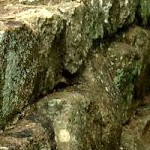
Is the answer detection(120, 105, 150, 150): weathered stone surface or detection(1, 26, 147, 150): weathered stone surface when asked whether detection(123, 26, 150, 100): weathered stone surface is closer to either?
detection(1, 26, 147, 150): weathered stone surface

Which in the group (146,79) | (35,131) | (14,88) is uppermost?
(14,88)

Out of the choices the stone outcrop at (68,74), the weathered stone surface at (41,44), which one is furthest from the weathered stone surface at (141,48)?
the weathered stone surface at (41,44)

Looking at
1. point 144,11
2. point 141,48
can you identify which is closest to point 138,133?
point 141,48

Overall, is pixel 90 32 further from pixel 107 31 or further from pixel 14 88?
pixel 14 88

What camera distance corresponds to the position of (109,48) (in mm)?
5230

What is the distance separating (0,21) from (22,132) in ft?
2.95

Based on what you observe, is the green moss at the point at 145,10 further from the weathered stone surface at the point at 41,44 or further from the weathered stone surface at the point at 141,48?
the weathered stone surface at the point at 41,44

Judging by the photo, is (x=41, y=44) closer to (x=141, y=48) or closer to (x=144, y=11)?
(x=141, y=48)

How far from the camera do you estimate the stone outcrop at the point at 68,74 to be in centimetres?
330

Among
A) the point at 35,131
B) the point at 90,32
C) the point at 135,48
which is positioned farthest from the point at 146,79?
the point at 35,131

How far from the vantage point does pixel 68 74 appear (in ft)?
14.0

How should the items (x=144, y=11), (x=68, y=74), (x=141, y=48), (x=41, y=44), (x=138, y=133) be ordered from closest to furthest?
(x=41, y=44)
(x=68, y=74)
(x=138, y=133)
(x=141, y=48)
(x=144, y=11)

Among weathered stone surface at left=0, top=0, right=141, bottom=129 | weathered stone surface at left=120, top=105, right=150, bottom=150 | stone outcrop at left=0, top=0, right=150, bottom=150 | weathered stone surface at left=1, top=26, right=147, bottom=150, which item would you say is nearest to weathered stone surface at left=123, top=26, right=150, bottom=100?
stone outcrop at left=0, top=0, right=150, bottom=150

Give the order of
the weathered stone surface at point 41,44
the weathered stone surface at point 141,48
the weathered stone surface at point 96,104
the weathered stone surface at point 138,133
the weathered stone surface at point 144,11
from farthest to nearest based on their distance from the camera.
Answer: the weathered stone surface at point 144,11, the weathered stone surface at point 141,48, the weathered stone surface at point 138,133, the weathered stone surface at point 96,104, the weathered stone surface at point 41,44
